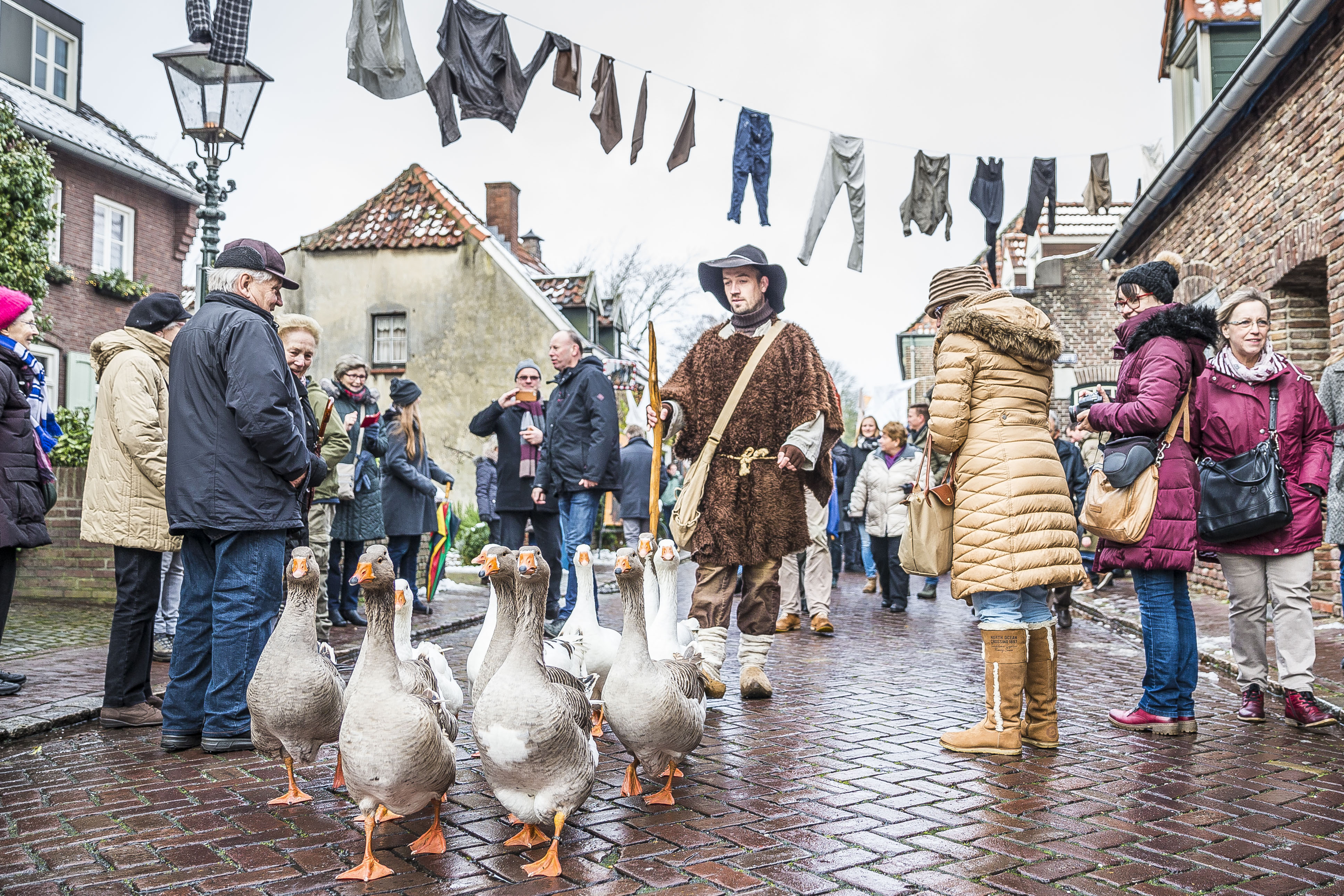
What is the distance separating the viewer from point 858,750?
15.8 feet

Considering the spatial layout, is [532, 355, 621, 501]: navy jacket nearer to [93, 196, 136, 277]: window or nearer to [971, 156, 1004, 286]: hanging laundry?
[971, 156, 1004, 286]: hanging laundry

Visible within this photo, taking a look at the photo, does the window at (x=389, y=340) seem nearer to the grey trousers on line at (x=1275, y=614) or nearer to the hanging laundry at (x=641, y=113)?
the hanging laundry at (x=641, y=113)

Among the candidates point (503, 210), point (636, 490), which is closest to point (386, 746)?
point (636, 490)

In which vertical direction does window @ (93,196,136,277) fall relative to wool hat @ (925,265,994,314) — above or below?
above

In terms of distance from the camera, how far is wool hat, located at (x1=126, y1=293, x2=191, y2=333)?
5719 millimetres

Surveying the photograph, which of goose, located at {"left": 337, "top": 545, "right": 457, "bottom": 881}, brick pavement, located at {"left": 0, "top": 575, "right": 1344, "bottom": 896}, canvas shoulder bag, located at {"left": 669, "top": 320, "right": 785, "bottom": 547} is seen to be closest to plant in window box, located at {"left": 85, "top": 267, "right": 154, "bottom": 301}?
brick pavement, located at {"left": 0, "top": 575, "right": 1344, "bottom": 896}

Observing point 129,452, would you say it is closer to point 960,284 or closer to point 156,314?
point 156,314

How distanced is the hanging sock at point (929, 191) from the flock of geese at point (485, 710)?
11979mm

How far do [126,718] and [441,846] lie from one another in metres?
2.64

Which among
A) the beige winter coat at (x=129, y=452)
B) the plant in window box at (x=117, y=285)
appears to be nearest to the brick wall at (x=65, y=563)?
the beige winter coat at (x=129, y=452)

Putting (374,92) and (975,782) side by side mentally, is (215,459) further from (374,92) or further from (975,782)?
(374,92)

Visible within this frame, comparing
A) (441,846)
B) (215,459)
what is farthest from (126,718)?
(441,846)

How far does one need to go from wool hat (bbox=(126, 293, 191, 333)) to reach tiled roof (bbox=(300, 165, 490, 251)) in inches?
775

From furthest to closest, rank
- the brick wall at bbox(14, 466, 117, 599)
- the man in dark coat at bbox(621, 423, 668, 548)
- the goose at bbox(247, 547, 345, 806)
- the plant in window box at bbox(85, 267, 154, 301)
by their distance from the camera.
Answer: the plant in window box at bbox(85, 267, 154, 301) → the man in dark coat at bbox(621, 423, 668, 548) → the brick wall at bbox(14, 466, 117, 599) → the goose at bbox(247, 547, 345, 806)
